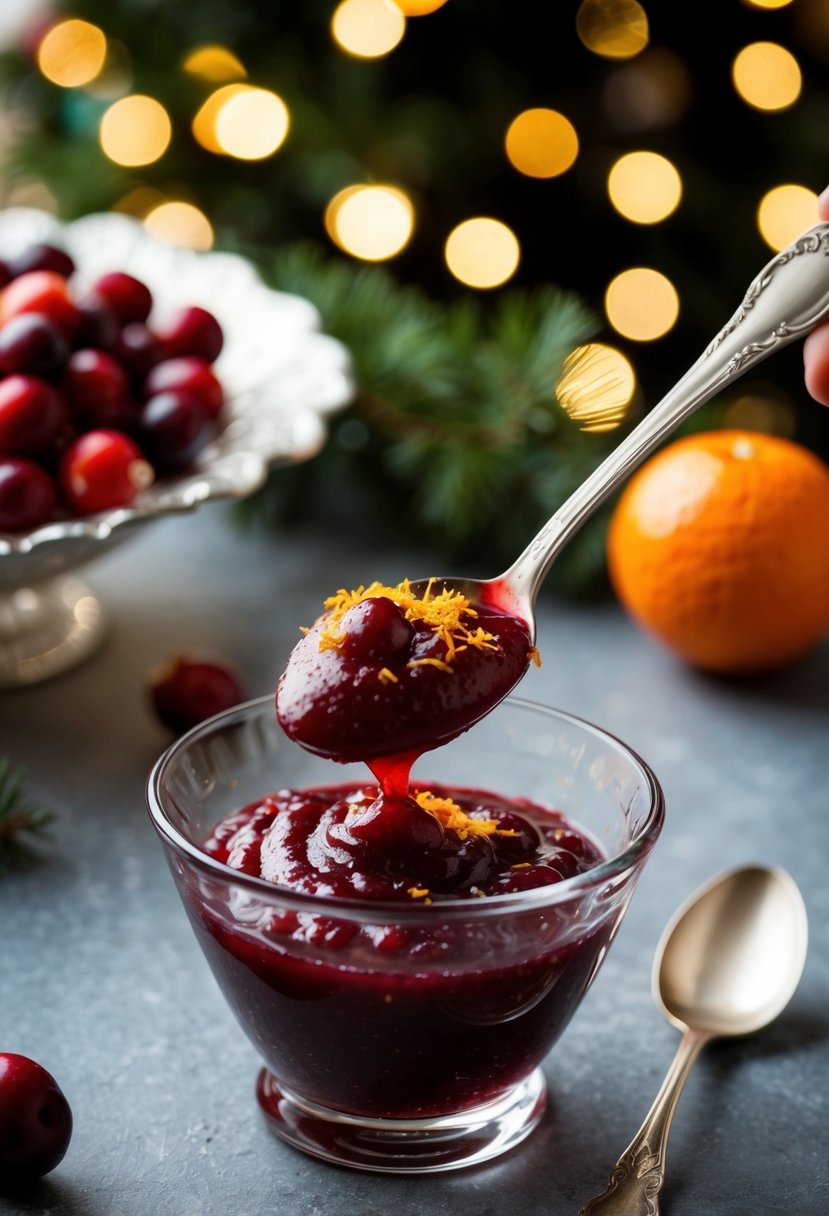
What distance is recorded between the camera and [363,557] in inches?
87.8

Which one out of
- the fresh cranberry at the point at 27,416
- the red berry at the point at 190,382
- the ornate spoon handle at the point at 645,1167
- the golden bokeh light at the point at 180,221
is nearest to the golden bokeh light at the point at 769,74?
the golden bokeh light at the point at 180,221

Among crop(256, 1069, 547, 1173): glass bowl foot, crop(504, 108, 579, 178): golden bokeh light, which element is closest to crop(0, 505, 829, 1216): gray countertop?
crop(256, 1069, 547, 1173): glass bowl foot

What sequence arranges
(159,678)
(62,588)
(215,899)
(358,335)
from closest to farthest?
1. (215,899)
2. (159,678)
3. (62,588)
4. (358,335)

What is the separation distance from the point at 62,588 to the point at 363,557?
1.66 ft

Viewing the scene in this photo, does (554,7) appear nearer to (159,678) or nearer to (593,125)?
(593,125)

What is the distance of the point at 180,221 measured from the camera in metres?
2.56

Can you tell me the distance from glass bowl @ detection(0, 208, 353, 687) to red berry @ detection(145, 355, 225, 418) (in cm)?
5

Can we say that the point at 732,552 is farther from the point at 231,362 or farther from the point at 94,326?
the point at 94,326

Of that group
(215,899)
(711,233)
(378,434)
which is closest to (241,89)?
(378,434)

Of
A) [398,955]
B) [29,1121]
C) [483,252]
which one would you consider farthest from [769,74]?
[29,1121]

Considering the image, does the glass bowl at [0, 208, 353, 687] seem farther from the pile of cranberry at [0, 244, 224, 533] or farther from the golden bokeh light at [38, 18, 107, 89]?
the golden bokeh light at [38, 18, 107, 89]

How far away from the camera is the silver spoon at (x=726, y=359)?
1.13m

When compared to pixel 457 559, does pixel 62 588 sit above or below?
below

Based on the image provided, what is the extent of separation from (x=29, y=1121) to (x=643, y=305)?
186 centimetres
